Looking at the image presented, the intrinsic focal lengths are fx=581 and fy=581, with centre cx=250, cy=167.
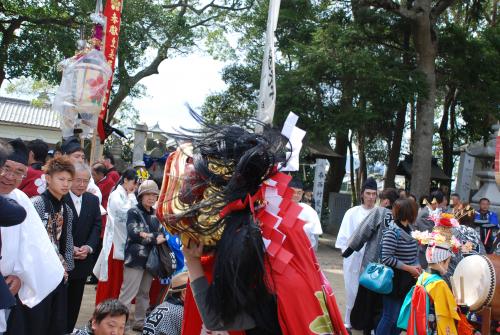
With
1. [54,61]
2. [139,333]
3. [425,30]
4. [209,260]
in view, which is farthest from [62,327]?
[425,30]

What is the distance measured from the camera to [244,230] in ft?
6.22

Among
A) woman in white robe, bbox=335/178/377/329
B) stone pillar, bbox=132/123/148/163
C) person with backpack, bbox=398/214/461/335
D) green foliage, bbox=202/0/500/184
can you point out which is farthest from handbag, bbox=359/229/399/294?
stone pillar, bbox=132/123/148/163

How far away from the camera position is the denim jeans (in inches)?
223

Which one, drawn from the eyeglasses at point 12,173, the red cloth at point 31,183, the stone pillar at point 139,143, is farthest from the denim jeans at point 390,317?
the stone pillar at point 139,143

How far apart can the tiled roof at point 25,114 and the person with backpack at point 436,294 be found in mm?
27678

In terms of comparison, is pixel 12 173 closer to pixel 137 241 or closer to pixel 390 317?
pixel 137 241

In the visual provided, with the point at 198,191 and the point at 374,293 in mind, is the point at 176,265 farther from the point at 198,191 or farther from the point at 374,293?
the point at 198,191

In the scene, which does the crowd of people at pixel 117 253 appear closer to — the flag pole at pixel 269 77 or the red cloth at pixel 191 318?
the red cloth at pixel 191 318

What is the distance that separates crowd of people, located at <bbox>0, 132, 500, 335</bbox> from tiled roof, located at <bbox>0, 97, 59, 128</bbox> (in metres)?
24.6

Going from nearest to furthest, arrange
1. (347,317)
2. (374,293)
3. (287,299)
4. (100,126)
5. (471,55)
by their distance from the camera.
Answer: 1. (287,299)
2. (374,293)
3. (347,317)
4. (100,126)
5. (471,55)

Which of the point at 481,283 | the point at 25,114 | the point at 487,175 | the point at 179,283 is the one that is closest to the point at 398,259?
the point at 481,283

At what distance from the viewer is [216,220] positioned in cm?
192

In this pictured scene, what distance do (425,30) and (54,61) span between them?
878cm

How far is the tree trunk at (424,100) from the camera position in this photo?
45.9ft
